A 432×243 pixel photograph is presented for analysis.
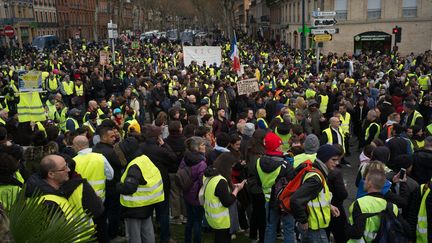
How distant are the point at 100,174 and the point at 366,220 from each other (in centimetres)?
319

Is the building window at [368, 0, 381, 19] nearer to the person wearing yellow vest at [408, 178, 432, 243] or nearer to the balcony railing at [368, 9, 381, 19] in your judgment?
the balcony railing at [368, 9, 381, 19]

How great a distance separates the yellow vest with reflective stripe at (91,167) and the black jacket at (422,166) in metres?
4.13

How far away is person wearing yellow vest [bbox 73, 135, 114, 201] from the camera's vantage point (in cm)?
547

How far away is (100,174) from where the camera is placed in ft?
18.3

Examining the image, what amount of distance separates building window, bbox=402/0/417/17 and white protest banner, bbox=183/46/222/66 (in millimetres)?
19183

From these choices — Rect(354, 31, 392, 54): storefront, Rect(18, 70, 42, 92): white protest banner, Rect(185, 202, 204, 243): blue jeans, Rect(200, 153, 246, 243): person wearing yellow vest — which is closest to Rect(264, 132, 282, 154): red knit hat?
Rect(200, 153, 246, 243): person wearing yellow vest

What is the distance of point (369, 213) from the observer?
416 centimetres

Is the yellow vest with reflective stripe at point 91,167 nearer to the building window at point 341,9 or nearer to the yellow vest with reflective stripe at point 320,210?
the yellow vest with reflective stripe at point 320,210

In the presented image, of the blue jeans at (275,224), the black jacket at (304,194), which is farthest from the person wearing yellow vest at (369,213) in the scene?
the blue jeans at (275,224)

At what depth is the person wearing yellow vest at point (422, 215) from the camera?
454cm

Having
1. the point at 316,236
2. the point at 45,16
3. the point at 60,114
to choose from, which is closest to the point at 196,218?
the point at 316,236

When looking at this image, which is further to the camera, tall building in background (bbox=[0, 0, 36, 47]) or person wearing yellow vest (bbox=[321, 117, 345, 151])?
tall building in background (bbox=[0, 0, 36, 47])

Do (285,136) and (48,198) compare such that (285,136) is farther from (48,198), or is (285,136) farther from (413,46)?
(413,46)

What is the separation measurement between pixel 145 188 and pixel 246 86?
278 inches
